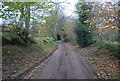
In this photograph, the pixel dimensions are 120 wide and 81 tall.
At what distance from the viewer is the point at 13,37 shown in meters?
9.49

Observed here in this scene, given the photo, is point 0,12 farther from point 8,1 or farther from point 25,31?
point 25,31

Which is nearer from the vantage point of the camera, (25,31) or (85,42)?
(25,31)

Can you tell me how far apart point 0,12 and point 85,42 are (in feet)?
44.8

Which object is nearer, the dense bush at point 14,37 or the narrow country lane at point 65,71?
the narrow country lane at point 65,71

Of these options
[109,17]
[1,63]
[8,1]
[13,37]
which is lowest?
[1,63]

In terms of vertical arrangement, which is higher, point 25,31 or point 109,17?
point 109,17

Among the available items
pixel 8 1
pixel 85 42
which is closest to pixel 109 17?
pixel 8 1

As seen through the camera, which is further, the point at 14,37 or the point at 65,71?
the point at 14,37

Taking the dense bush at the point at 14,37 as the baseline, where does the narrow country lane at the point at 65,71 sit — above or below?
below

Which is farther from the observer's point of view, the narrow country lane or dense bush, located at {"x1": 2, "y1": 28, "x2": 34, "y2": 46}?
dense bush, located at {"x1": 2, "y1": 28, "x2": 34, "y2": 46}

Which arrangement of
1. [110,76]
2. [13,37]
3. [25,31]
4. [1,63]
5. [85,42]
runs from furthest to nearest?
[85,42]
[25,31]
[13,37]
[1,63]
[110,76]

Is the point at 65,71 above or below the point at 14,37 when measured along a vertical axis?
below

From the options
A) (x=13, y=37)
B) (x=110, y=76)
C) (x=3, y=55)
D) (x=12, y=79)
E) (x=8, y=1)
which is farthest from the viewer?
(x=13, y=37)

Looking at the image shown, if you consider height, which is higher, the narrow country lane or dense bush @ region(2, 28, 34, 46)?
dense bush @ region(2, 28, 34, 46)
